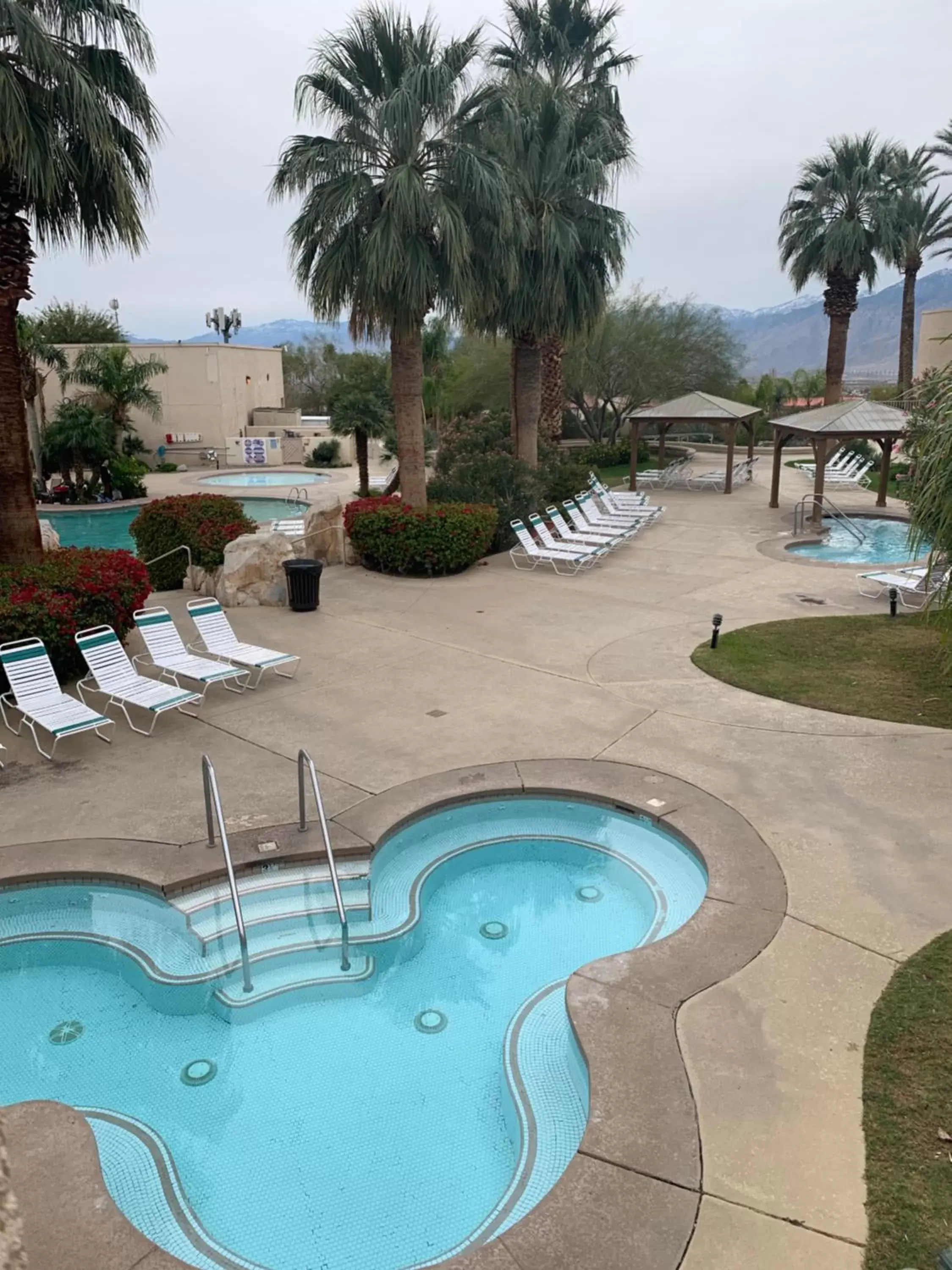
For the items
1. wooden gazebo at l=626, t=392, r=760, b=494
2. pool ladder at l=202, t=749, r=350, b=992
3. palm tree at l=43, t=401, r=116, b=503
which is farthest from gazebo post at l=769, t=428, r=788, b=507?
palm tree at l=43, t=401, r=116, b=503

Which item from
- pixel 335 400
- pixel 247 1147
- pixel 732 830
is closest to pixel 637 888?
pixel 732 830

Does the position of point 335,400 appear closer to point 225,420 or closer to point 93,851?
point 225,420

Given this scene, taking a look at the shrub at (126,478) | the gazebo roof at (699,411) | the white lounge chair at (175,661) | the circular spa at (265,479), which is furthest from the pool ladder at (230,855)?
the circular spa at (265,479)

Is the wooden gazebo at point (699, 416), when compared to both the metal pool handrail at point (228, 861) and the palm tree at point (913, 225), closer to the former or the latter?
the palm tree at point (913, 225)

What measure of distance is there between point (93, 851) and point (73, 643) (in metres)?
4.03

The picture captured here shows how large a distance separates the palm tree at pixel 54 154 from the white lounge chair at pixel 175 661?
6.45 feet

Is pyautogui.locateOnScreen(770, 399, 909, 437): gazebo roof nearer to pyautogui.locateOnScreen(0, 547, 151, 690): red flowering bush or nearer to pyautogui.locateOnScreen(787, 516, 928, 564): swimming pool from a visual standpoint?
pyautogui.locateOnScreen(787, 516, 928, 564): swimming pool

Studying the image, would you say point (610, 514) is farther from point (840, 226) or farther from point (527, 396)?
point (840, 226)

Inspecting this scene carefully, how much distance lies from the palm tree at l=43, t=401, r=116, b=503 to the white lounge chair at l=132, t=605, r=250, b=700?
22093 millimetres

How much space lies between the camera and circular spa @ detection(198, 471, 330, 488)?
120 ft

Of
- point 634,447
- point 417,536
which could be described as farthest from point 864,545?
Answer: point 417,536

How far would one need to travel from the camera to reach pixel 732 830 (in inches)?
253

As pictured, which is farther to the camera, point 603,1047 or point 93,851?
point 93,851

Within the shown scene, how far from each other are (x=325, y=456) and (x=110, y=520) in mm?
17081
